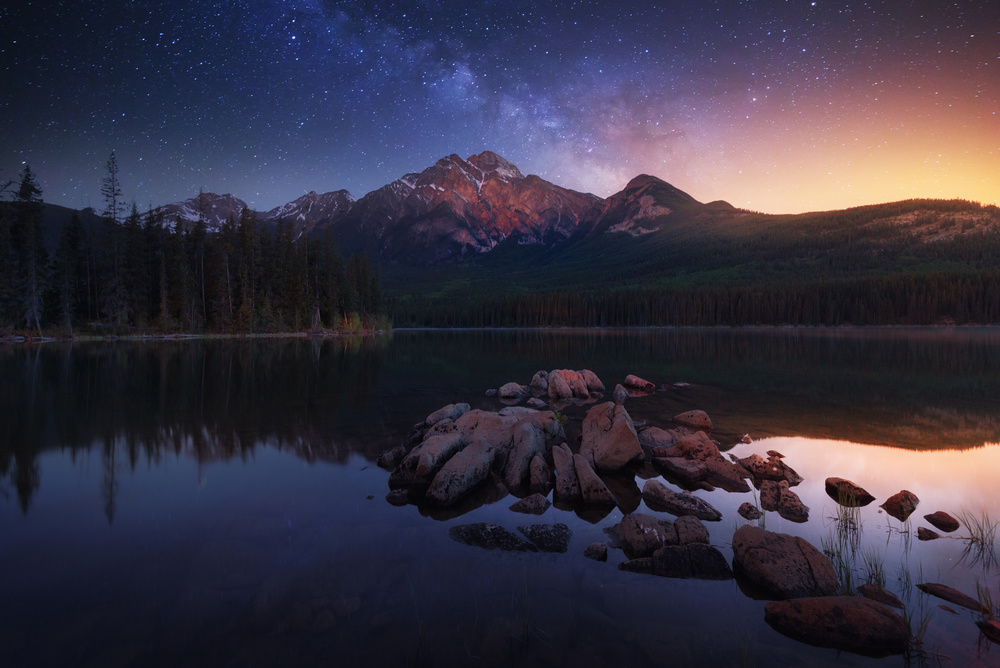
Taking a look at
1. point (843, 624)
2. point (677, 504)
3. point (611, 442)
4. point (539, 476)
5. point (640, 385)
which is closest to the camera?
point (843, 624)

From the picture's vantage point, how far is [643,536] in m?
8.19

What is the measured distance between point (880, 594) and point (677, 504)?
12.5 ft

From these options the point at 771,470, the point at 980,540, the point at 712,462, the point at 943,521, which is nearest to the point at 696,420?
the point at 712,462

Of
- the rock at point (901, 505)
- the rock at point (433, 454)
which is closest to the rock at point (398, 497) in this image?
the rock at point (433, 454)

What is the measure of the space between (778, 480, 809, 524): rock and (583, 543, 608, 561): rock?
466 centimetres

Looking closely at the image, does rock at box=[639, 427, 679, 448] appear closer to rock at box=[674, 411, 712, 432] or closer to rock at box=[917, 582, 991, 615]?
rock at box=[674, 411, 712, 432]

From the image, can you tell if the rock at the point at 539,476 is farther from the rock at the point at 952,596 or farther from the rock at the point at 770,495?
the rock at the point at 952,596

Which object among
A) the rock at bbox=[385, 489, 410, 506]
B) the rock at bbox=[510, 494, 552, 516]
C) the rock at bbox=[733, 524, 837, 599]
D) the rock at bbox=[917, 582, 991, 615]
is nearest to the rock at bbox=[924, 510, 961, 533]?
the rock at bbox=[917, 582, 991, 615]

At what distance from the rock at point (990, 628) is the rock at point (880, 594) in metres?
0.79

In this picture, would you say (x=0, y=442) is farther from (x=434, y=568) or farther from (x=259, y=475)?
(x=434, y=568)

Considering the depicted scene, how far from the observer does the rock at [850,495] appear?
1019cm

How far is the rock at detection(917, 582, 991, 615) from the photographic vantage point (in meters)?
6.25

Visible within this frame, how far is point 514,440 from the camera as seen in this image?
13109 millimetres

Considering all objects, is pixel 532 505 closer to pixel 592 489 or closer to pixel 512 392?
pixel 592 489
